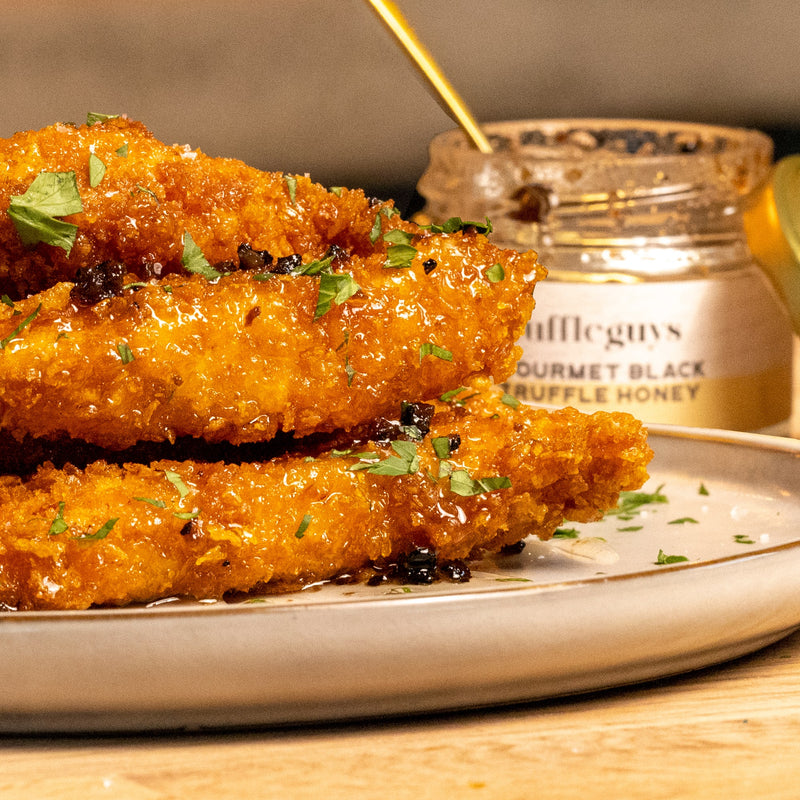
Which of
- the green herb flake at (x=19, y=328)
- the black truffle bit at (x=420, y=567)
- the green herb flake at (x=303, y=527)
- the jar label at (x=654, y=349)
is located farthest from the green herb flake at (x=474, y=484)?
the jar label at (x=654, y=349)

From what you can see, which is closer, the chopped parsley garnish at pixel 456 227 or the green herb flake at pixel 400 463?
the green herb flake at pixel 400 463

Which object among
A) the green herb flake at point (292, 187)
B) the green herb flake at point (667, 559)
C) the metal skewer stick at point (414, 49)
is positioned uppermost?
the metal skewer stick at point (414, 49)

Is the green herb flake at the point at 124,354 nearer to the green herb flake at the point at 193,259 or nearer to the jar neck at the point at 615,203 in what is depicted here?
the green herb flake at the point at 193,259

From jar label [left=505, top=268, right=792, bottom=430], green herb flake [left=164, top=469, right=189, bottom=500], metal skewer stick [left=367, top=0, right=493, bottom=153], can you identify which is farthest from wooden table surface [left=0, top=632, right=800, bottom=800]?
jar label [left=505, top=268, right=792, bottom=430]

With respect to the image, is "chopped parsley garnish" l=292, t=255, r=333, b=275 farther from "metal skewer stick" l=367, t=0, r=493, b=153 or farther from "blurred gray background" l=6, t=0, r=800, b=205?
"blurred gray background" l=6, t=0, r=800, b=205

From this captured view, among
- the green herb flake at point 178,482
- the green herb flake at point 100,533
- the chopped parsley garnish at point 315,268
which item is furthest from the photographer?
the chopped parsley garnish at point 315,268

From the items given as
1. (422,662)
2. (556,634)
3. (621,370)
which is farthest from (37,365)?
(621,370)

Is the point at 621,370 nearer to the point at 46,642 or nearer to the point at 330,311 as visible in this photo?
the point at 330,311
